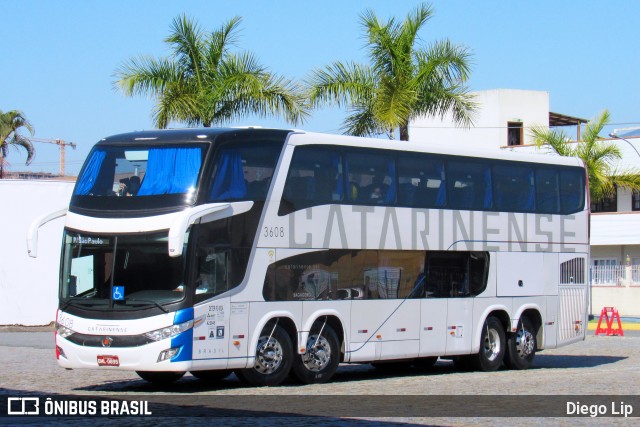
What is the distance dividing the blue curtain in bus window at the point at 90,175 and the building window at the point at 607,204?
144ft

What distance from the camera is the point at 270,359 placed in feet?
59.3

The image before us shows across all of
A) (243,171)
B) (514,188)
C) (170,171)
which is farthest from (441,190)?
(170,171)

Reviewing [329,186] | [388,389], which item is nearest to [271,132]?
[329,186]

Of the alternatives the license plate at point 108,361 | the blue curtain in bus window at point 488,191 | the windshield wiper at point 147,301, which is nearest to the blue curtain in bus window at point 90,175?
the windshield wiper at point 147,301

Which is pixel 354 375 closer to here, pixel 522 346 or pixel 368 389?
pixel 522 346

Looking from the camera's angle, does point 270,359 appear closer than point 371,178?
Yes

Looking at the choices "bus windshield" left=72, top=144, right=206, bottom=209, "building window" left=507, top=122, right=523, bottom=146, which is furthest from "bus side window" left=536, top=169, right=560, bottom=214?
"building window" left=507, top=122, right=523, bottom=146

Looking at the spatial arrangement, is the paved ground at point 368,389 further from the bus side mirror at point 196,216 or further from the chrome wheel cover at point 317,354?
the bus side mirror at point 196,216

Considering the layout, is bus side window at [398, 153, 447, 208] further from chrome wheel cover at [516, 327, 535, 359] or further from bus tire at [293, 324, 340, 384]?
chrome wheel cover at [516, 327, 535, 359]

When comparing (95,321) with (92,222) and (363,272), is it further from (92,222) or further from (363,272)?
(363,272)

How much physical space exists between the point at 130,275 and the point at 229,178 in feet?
6.83

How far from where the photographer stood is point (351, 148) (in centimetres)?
1947

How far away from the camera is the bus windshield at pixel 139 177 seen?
17156 millimetres

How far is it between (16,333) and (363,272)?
60.0 ft
